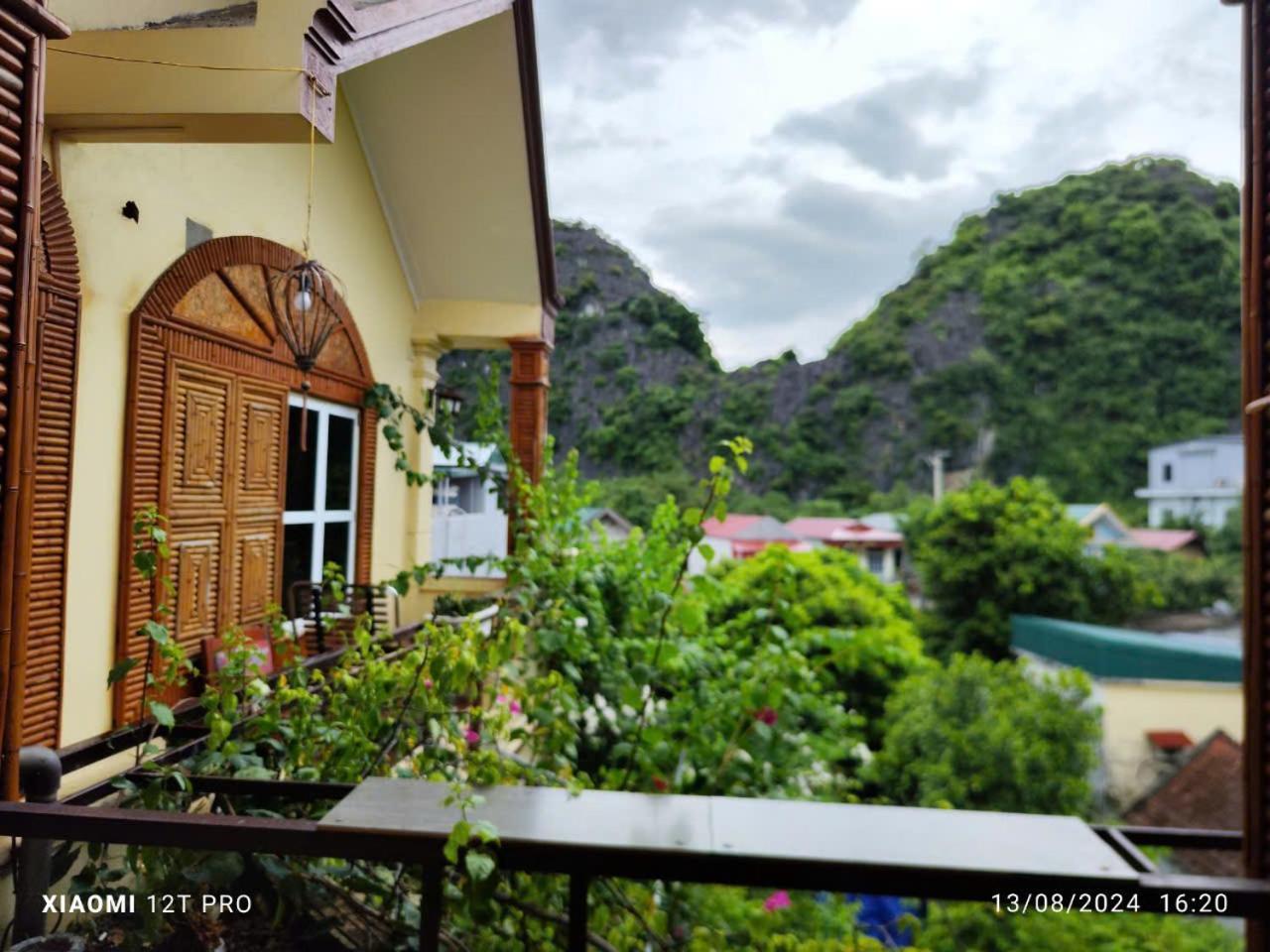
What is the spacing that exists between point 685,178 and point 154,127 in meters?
45.5

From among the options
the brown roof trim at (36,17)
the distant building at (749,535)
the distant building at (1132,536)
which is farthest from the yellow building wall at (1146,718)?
the distant building at (1132,536)

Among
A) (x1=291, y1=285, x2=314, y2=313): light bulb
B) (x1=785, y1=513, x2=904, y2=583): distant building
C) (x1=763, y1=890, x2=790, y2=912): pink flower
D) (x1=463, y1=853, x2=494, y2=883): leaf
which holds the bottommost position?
(x1=763, y1=890, x2=790, y2=912): pink flower

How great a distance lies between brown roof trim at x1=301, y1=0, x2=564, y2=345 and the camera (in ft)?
7.27

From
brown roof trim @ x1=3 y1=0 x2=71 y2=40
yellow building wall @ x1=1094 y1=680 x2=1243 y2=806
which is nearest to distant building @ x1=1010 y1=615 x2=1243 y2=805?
yellow building wall @ x1=1094 y1=680 x2=1243 y2=806

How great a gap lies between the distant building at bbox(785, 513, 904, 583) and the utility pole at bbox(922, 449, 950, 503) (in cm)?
409

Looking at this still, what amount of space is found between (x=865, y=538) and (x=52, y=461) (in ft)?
93.7

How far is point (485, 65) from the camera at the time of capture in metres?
4.19

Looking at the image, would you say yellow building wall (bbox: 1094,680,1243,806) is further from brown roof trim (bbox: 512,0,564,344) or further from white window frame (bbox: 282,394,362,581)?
white window frame (bbox: 282,394,362,581)

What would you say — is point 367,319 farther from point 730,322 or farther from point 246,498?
point 730,322

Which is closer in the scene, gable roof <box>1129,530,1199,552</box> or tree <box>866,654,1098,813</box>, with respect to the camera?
tree <box>866,654,1098,813</box>

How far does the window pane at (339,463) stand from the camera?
4590 mm

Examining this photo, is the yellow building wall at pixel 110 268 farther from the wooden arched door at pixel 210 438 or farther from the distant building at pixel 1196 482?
the distant building at pixel 1196 482

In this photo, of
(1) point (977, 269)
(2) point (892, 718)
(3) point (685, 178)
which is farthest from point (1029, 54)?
(2) point (892, 718)

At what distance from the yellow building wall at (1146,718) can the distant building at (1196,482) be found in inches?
781
